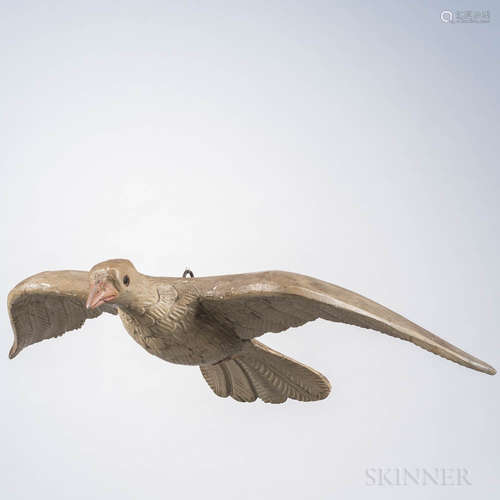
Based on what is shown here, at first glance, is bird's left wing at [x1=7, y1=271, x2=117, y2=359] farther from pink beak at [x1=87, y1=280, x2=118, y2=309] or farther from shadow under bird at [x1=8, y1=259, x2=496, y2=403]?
pink beak at [x1=87, y1=280, x2=118, y2=309]

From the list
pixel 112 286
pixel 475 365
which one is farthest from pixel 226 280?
pixel 475 365

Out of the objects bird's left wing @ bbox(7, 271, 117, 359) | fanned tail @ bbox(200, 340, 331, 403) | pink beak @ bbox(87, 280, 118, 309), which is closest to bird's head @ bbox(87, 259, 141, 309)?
pink beak @ bbox(87, 280, 118, 309)

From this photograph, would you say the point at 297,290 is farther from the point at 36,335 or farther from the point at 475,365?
the point at 36,335

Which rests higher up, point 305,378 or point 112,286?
point 112,286

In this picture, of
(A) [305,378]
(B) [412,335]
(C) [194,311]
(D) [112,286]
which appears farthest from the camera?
(A) [305,378]

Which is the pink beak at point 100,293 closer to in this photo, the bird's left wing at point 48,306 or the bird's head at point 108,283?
the bird's head at point 108,283

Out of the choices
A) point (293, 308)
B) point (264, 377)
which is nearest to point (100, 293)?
point (293, 308)

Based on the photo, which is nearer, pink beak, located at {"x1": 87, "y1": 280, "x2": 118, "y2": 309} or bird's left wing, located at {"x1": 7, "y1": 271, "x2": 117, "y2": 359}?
pink beak, located at {"x1": 87, "y1": 280, "x2": 118, "y2": 309}
